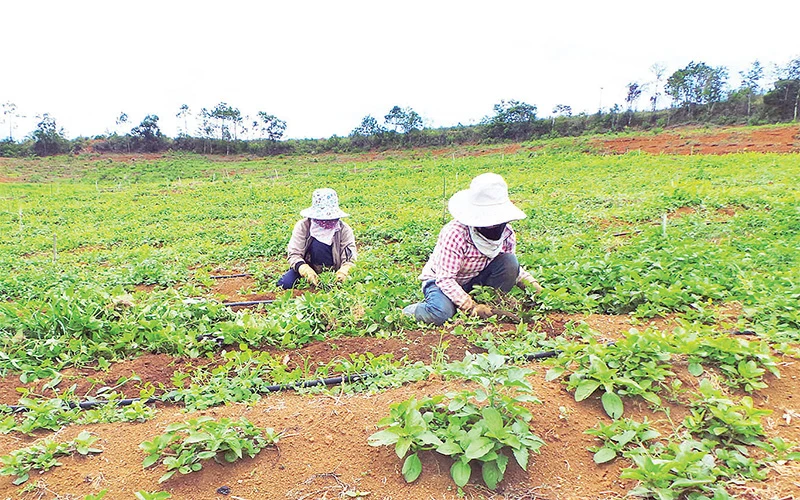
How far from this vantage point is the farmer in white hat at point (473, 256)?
3656 millimetres

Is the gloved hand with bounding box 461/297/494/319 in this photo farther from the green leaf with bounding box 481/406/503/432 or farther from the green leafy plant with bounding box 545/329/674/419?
the green leaf with bounding box 481/406/503/432

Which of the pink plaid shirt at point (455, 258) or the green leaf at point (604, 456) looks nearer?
the green leaf at point (604, 456)

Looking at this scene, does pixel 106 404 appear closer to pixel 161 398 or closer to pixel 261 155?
pixel 161 398

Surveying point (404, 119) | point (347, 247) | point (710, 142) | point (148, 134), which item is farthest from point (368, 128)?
point (347, 247)

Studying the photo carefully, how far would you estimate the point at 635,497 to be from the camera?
6.16ft

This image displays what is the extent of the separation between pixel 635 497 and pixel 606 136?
115ft

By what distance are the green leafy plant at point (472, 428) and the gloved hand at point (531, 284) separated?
6.08 feet

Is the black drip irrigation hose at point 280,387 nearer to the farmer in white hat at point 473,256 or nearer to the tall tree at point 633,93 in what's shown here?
the farmer in white hat at point 473,256

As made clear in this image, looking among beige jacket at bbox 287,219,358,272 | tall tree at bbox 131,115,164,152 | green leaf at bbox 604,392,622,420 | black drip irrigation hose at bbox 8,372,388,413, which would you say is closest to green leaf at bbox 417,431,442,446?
green leaf at bbox 604,392,622,420

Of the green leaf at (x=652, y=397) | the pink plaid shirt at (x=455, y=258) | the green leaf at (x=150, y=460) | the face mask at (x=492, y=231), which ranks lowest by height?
the green leaf at (x=150, y=460)

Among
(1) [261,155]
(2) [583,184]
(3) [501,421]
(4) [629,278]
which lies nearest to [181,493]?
(3) [501,421]

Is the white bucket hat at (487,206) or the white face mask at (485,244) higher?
the white bucket hat at (487,206)

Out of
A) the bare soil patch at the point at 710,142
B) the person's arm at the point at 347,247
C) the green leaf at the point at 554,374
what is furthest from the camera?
the bare soil patch at the point at 710,142

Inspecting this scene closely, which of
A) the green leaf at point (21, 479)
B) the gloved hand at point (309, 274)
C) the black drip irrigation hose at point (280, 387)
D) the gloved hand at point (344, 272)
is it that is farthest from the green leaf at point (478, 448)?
the gloved hand at point (309, 274)
